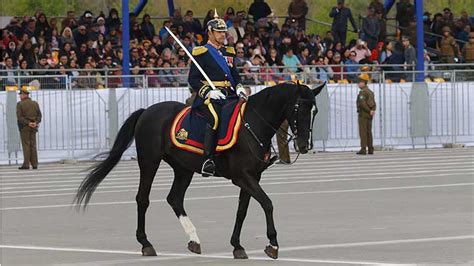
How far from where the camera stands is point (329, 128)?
3322 centimetres

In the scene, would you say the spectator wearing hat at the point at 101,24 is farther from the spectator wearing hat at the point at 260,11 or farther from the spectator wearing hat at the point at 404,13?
the spectator wearing hat at the point at 404,13

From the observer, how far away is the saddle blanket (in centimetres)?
1340

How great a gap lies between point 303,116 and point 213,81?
124cm

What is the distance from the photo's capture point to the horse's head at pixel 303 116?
13.0 meters

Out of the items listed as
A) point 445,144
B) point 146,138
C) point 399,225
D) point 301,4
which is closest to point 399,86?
point 445,144

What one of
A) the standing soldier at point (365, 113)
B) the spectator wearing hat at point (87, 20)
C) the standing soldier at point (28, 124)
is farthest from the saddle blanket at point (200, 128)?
the spectator wearing hat at point (87, 20)

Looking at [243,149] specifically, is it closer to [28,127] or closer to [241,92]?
[241,92]

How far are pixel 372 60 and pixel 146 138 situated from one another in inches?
901

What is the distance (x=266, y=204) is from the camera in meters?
12.8

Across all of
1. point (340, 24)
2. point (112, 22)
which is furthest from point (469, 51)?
point (112, 22)

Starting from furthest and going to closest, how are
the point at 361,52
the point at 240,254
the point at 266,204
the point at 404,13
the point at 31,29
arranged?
the point at 404,13
the point at 361,52
the point at 31,29
the point at 240,254
the point at 266,204

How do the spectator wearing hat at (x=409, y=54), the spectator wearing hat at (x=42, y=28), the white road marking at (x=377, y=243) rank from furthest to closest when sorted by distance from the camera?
1. the spectator wearing hat at (x=409, y=54)
2. the spectator wearing hat at (x=42, y=28)
3. the white road marking at (x=377, y=243)

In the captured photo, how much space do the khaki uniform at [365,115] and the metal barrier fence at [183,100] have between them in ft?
2.40

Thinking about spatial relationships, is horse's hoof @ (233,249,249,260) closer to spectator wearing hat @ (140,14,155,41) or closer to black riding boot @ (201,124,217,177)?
black riding boot @ (201,124,217,177)
